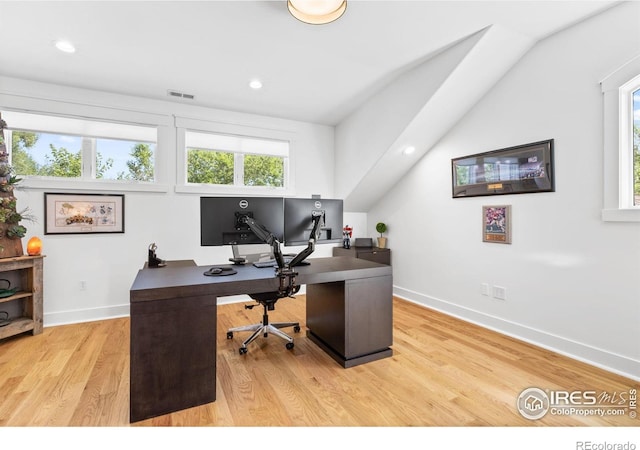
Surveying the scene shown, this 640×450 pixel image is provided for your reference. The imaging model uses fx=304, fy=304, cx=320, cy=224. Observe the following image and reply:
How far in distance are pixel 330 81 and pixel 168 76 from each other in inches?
68.5

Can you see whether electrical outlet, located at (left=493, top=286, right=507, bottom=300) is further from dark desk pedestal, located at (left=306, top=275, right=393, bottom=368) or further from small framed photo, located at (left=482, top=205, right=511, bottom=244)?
dark desk pedestal, located at (left=306, top=275, right=393, bottom=368)

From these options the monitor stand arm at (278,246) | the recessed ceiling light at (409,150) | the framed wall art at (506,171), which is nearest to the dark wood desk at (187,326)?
the monitor stand arm at (278,246)

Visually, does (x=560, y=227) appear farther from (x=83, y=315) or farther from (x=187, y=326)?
(x=83, y=315)

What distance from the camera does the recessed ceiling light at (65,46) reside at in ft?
8.57

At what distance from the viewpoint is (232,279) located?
6.77ft

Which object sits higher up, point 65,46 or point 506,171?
point 65,46

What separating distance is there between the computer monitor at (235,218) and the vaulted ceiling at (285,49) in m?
1.42

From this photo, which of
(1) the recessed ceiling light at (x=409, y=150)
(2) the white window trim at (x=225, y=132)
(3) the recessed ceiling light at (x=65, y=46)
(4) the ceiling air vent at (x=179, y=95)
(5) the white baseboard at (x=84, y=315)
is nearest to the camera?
(3) the recessed ceiling light at (x=65, y=46)

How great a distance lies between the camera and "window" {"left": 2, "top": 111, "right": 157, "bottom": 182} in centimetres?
335

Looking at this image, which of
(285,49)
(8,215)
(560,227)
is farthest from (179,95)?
(560,227)

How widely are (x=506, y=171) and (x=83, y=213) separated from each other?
15.3 feet

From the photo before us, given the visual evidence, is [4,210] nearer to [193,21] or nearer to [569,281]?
[193,21]

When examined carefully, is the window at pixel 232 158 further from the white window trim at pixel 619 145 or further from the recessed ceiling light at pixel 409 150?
the white window trim at pixel 619 145

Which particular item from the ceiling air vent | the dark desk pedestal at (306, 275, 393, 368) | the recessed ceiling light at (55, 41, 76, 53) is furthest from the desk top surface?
the ceiling air vent
